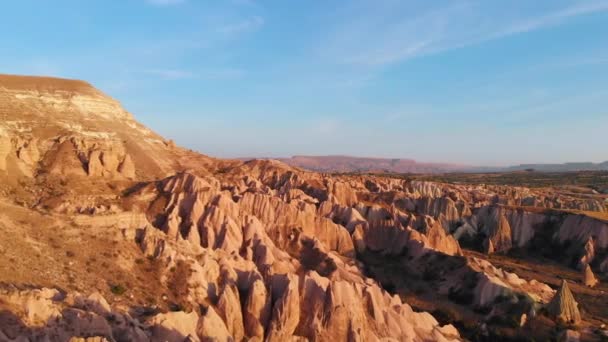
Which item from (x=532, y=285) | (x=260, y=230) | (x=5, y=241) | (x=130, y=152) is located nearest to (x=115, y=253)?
(x=5, y=241)

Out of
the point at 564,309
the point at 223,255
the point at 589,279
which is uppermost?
the point at 223,255

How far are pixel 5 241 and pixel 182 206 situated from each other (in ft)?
41.3

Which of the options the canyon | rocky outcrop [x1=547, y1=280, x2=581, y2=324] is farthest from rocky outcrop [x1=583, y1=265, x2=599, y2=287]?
rocky outcrop [x1=547, y1=280, x2=581, y2=324]

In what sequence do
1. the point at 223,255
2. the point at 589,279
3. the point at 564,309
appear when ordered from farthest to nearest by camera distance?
the point at 589,279 → the point at 564,309 → the point at 223,255

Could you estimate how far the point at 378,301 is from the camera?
80.7 feet

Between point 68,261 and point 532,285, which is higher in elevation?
point 68,261

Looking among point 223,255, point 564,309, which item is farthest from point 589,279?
point 223,255

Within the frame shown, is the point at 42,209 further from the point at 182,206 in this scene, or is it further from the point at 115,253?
the point at 182,206

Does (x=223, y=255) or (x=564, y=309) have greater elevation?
(x=223, y=255)

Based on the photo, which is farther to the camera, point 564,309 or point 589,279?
point 589,279

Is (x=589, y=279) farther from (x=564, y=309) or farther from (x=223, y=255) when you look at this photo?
(x=223, y=255)

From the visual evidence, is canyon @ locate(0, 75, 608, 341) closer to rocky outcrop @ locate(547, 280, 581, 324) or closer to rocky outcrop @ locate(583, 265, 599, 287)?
rocky outcrop @ locate(547, 280, 581, 324)

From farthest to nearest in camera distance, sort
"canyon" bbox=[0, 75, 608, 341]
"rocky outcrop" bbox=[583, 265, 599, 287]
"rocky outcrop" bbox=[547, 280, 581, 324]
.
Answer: "rocky outcrop" bbox=[583, 265, 599, 287] < "rocky outcrop" bbox=[547, 280, 581, 324] < "canyon" bbox=[0, 75, 608, 341]

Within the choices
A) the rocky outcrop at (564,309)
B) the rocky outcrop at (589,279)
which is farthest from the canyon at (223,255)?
the rocky outcrop at (589,279)
